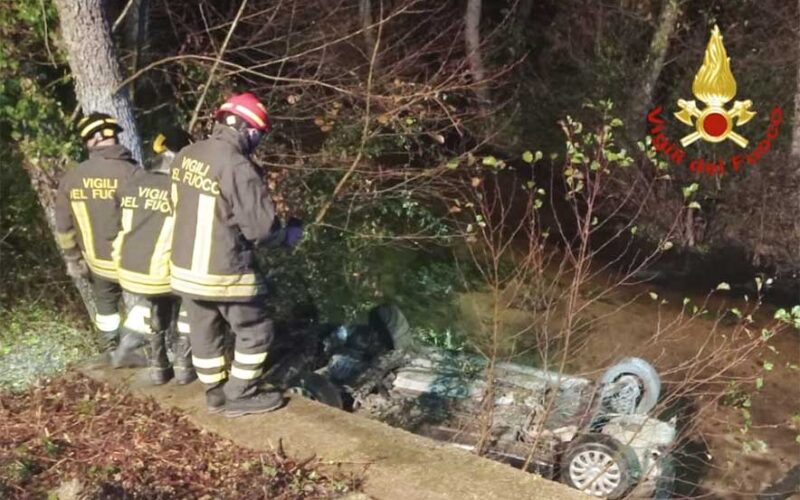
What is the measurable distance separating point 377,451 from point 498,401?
6.46 feet

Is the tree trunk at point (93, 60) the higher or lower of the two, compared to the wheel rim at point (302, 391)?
higher

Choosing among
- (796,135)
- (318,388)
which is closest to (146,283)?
(318,388)

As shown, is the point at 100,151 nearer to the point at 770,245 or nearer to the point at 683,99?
the point at 770,245

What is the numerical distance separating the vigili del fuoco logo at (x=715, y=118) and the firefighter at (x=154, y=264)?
957 cm

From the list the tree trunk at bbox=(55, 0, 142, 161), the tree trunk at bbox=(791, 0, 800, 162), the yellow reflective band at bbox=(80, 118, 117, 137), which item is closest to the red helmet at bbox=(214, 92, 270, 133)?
the yellow reflective band at bbox=(80, 118, 117, 137)

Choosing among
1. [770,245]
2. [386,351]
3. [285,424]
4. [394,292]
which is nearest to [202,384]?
[285,424]

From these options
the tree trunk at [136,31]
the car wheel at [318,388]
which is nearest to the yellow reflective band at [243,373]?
the car wheel at [318,388]

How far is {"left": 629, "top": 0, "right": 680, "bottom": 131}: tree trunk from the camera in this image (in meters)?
13.1

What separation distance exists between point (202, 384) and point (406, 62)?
16.1 feet

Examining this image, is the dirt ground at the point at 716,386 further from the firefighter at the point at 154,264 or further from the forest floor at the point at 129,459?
the firefighter at the point at 154,264

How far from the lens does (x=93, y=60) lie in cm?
567

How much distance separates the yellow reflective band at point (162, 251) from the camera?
15.0 ft

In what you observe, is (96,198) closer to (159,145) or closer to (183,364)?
(159,145)

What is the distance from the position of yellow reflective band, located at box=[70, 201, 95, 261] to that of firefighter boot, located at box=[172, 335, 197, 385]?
2.55 feet
